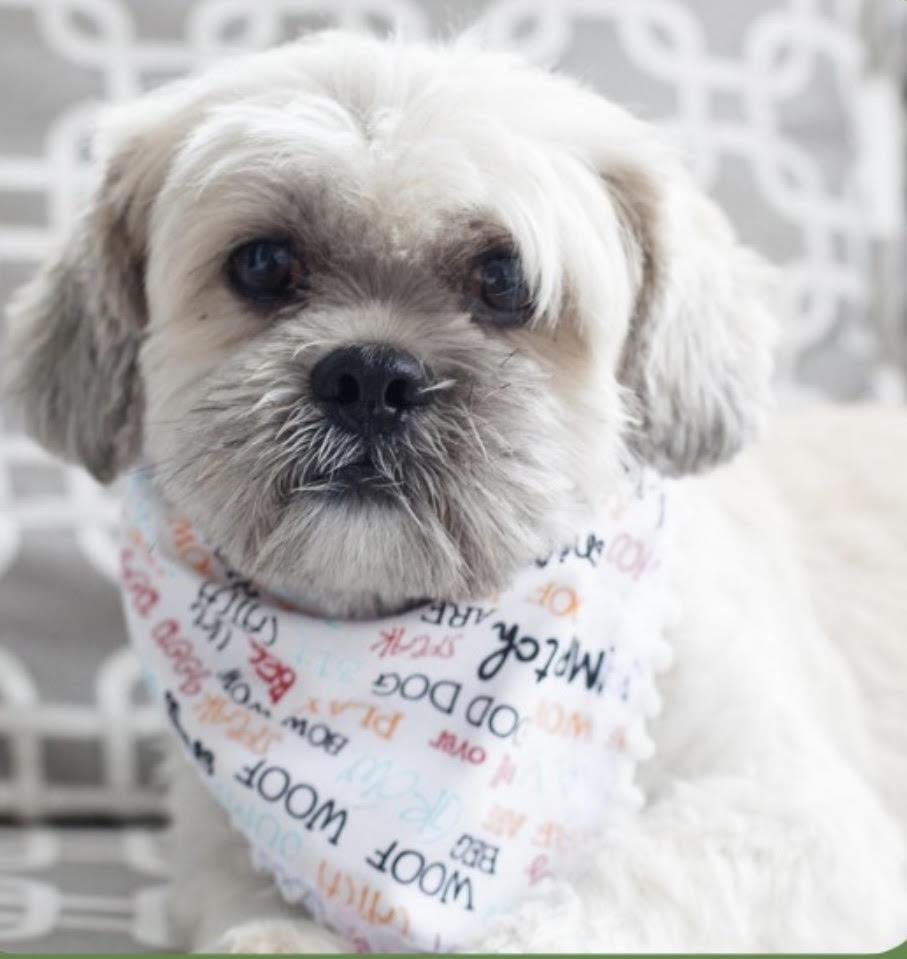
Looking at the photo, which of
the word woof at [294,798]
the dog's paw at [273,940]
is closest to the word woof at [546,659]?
the word woof at [294,798]

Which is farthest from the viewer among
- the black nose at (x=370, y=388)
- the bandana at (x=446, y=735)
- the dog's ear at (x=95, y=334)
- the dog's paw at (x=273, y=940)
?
the dog's ear at (x=95, y=334)

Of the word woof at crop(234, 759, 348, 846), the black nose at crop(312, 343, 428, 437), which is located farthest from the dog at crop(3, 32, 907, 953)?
the word woof at crop(234, 759, 348, 846)

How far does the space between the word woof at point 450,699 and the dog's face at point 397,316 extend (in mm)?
95

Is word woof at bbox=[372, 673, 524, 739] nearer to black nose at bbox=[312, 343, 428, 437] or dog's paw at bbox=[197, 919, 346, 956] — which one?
dog's paw at bbox=[197, 919, 346, 956]

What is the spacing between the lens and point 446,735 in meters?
1.89

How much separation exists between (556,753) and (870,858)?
38cm

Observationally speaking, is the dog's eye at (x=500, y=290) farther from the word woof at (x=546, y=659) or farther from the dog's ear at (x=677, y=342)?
the word woof at (x=546, y=659)

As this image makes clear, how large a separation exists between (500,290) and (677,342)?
26cm

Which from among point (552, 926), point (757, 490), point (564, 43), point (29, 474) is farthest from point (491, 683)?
point (564, 43)

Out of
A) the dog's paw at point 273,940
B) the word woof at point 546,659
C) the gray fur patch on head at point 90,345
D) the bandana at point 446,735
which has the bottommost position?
the dog's paw at point 273,940

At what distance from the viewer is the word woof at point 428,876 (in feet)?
6.00

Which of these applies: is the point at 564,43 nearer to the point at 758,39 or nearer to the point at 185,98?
the point at 758,39

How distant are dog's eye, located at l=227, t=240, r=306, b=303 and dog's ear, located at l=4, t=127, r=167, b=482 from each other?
0.20 m

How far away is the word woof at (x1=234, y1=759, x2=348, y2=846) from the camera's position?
1875 mm
